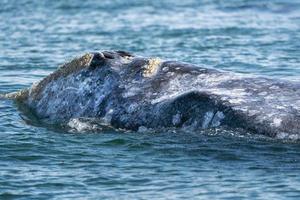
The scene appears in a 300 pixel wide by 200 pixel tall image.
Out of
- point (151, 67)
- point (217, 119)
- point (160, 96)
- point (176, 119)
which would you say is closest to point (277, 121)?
point (217, 119)

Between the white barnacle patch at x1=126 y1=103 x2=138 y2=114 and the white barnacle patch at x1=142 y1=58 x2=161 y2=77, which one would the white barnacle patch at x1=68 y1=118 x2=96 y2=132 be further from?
the white barnacle patch at x1=142 y1=58 x2=161 y2=77

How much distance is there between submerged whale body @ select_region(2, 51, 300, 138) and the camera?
32.9 ft

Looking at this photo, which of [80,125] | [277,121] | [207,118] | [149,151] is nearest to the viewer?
Result: [277,121]

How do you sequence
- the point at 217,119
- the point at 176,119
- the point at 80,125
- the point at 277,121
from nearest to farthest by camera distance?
1. the point at 277,121
2. the point at 217,119
3. the point at 176,119
4. the point at 80,125

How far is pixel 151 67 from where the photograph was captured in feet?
37.7

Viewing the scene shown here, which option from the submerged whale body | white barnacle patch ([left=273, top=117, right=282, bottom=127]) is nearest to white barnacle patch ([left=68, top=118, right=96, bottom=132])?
the submerged whale body

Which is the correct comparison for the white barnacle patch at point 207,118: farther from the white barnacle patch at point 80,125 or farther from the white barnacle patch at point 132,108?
the white barnacle patch at point 80,125

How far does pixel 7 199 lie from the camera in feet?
28.1

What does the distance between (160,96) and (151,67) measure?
2.10 feet

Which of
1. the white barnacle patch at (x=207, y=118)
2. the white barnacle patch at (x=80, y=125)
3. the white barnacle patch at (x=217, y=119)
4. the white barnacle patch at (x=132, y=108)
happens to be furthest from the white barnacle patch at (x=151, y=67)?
the white barnacle patch at (x=217, y=119)

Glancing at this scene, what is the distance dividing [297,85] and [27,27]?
573 inches

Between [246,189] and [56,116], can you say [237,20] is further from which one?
[246,189]

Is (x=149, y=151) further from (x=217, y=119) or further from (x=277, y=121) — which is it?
(x=277, y=121)

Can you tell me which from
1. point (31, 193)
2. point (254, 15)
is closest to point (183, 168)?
point (31, 193)
